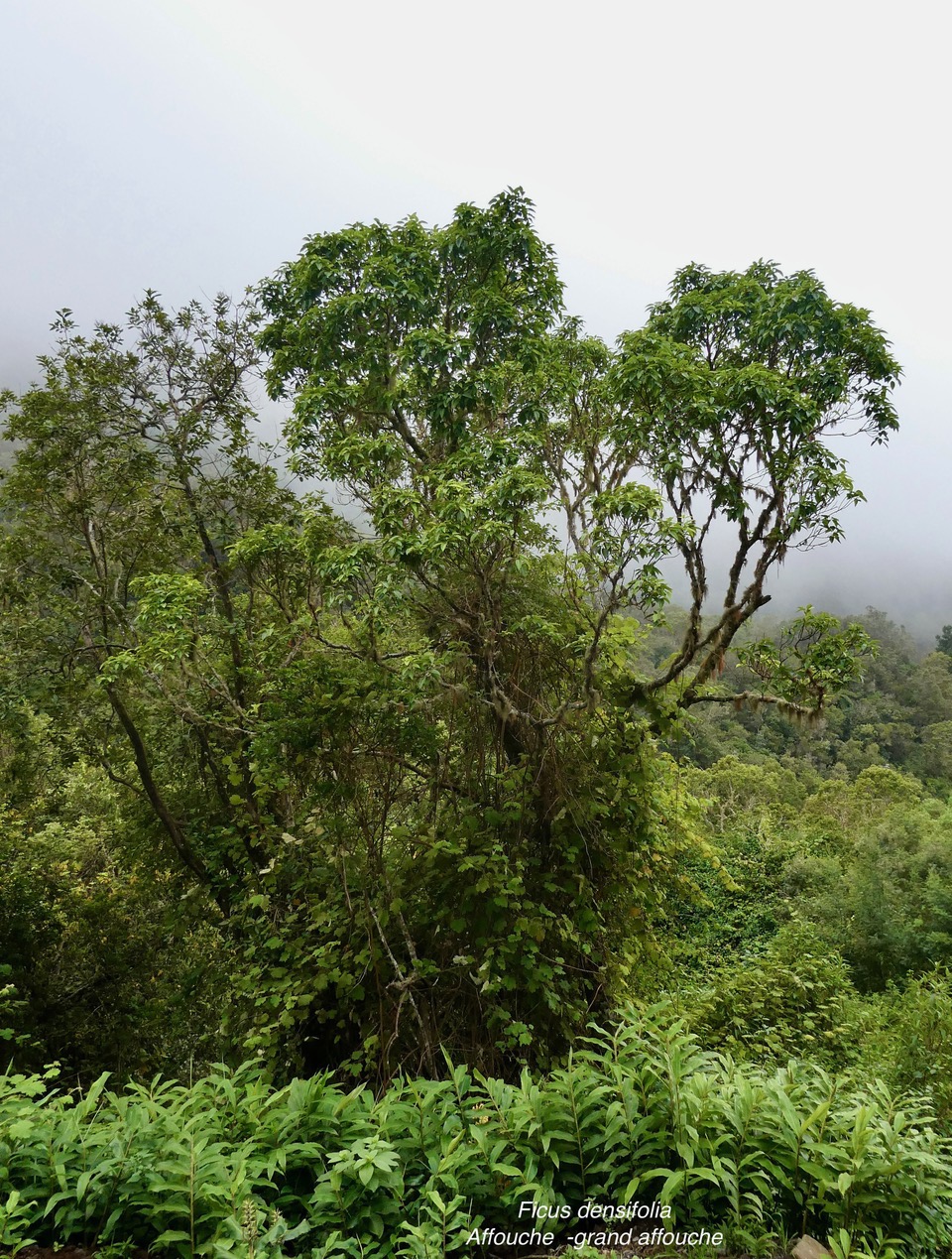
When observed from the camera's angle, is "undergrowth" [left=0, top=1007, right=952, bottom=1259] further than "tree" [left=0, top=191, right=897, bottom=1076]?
No

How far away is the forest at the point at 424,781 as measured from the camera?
7.82 ft

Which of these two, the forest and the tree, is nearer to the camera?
the forest

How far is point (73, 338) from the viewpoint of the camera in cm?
673

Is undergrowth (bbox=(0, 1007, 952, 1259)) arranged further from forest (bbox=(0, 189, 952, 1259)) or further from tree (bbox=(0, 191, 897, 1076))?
tree (bbox=(0, 191, 897, 1076))

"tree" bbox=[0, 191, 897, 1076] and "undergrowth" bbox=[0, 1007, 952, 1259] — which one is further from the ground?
"tree" bbox=[0, 191, 897, 1076]

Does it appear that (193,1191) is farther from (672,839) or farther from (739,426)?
(739,426)

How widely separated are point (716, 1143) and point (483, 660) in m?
3.23

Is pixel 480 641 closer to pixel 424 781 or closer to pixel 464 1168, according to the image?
pixel 424 781

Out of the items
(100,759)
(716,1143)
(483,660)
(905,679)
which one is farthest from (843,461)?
(905,679)

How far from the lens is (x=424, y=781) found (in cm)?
538

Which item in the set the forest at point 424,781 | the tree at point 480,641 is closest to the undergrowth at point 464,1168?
the forest at point 424,781

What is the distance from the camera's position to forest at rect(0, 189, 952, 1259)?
2.38 m

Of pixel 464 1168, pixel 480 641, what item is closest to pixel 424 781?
pixel 480 641

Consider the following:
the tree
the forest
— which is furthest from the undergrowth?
the tree
